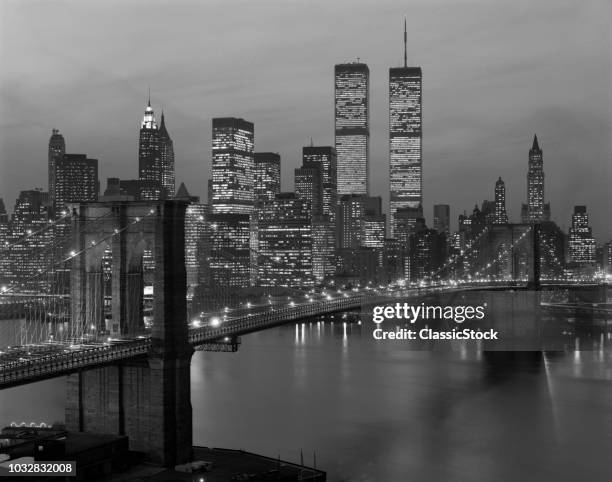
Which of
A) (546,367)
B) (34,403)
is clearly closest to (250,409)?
(34,403)

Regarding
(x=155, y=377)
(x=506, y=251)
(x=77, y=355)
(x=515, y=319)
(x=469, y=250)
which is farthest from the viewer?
(x=469, y=250)

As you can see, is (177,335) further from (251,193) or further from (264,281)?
(251,193)

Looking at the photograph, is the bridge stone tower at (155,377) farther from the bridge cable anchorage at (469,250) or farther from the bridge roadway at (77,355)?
the bridge cable anchorage at (469,250)

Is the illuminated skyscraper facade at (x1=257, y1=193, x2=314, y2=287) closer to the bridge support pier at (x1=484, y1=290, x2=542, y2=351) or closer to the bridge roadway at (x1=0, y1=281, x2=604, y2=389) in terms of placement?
the bridge support pier at (x1=484, y1=290, x2=542, y2=351)

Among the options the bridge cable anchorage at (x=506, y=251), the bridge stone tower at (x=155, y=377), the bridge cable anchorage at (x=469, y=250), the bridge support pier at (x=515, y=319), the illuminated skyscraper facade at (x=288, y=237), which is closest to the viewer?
the bridge stone tower at (x=155, y=377)

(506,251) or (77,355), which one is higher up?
(506,251)
